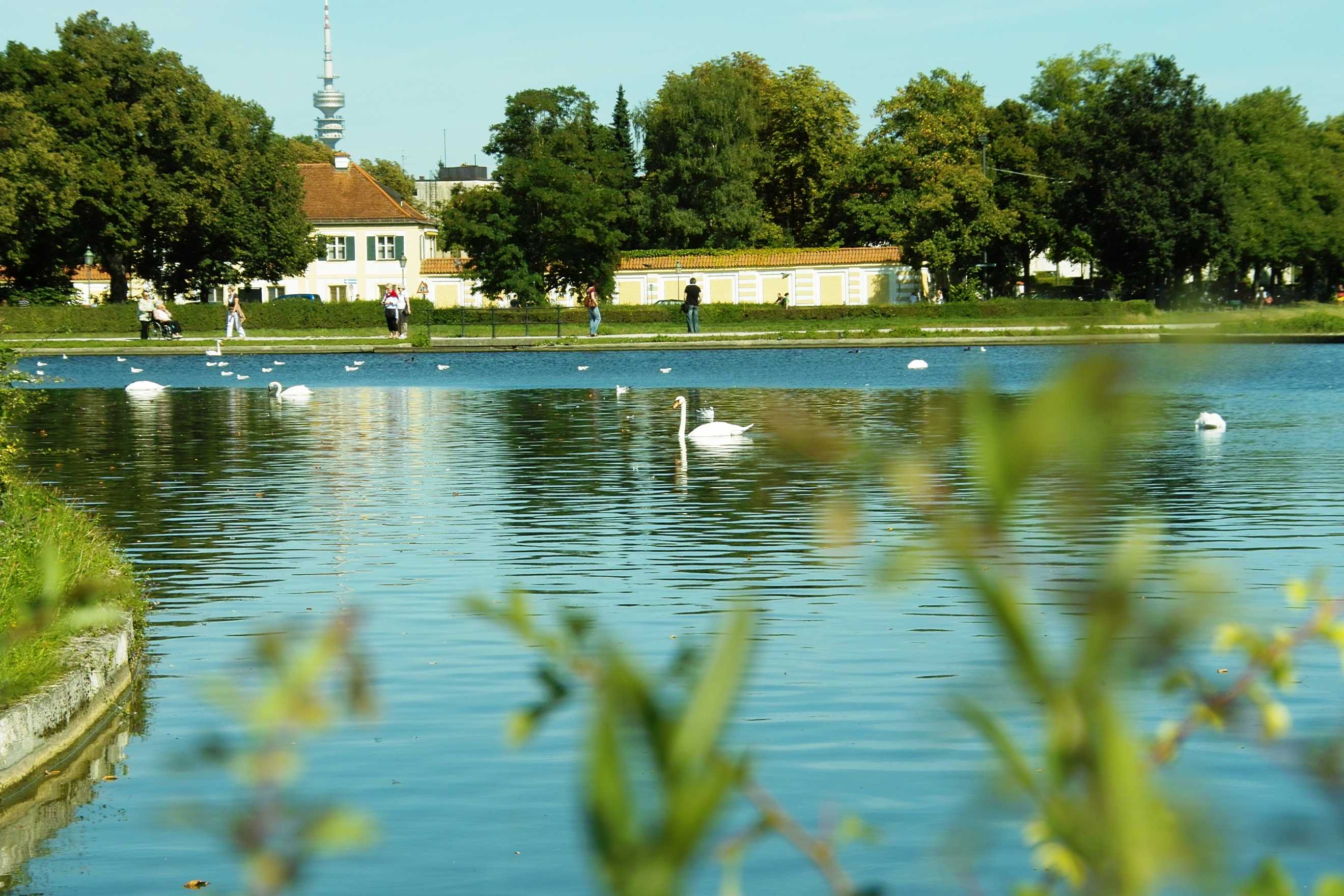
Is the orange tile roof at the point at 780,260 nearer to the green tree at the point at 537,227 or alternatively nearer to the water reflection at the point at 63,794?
the green tree at the point at 537,227

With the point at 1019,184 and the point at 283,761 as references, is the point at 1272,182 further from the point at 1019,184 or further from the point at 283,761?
the point at 283,761

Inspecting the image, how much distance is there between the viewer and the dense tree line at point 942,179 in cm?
7800

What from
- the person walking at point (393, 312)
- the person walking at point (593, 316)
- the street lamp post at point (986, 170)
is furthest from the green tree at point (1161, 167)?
the person walking at point (393, 312)

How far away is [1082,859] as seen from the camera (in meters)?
0.87

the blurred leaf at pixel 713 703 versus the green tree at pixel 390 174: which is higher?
the green tree at pixel 390 174

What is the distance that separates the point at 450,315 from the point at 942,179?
2911cm

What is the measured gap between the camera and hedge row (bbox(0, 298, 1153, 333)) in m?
66.1

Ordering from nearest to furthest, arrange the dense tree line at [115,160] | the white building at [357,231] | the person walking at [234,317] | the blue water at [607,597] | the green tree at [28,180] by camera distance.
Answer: the blue water at [607,597], the person walking at [234,317], the green tree at [28,180], the dense tree line at [115,160], the white building at [357,231]

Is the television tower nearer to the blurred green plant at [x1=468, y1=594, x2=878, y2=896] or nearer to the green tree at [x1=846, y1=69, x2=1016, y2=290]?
the green tree at [x1=846, y1=69, x2=1016, y2=290]

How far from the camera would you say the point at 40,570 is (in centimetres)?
835

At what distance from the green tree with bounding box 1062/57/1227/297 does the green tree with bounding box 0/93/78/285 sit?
149 ft

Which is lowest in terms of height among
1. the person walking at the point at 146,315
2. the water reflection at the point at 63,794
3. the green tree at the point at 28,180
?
the water reflection at the point at 63,794

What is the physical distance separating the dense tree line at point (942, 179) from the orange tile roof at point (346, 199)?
43.9 ft

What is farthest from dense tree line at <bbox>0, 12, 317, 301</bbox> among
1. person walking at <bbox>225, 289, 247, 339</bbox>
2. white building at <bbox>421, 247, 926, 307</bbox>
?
white building at <bbox>421, 247, 926, 307</bbox>
